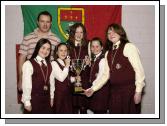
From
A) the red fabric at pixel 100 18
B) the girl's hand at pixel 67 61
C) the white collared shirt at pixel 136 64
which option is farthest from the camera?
the red fabric at pixel 100 18

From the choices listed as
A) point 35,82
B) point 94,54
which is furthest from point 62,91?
point 94,54

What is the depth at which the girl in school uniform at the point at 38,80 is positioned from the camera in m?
2.02

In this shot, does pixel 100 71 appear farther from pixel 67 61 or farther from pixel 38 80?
pixel 38 80

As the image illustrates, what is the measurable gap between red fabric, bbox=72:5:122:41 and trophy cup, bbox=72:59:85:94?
0.83 ft

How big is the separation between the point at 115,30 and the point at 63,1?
1.66 ft

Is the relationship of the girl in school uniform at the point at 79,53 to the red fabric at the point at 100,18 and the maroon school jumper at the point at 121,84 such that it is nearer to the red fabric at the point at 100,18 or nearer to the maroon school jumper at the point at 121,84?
the red fabric at the point at 100,18

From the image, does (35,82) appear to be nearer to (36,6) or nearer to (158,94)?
(36,6)

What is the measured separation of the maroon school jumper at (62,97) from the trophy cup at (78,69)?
0.06 m

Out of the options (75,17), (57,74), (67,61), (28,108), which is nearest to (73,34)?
(75,17)

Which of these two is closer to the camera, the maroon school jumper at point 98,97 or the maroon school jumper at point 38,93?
the maroon school jumper at point 38,93

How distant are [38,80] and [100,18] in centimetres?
80

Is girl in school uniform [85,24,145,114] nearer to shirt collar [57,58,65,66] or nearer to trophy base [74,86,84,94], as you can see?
trophy base [74,86,84,94]

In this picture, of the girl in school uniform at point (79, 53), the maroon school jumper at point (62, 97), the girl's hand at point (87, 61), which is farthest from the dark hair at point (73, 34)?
the maroon school jumper at point (62, 97)

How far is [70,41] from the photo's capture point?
2176mm
